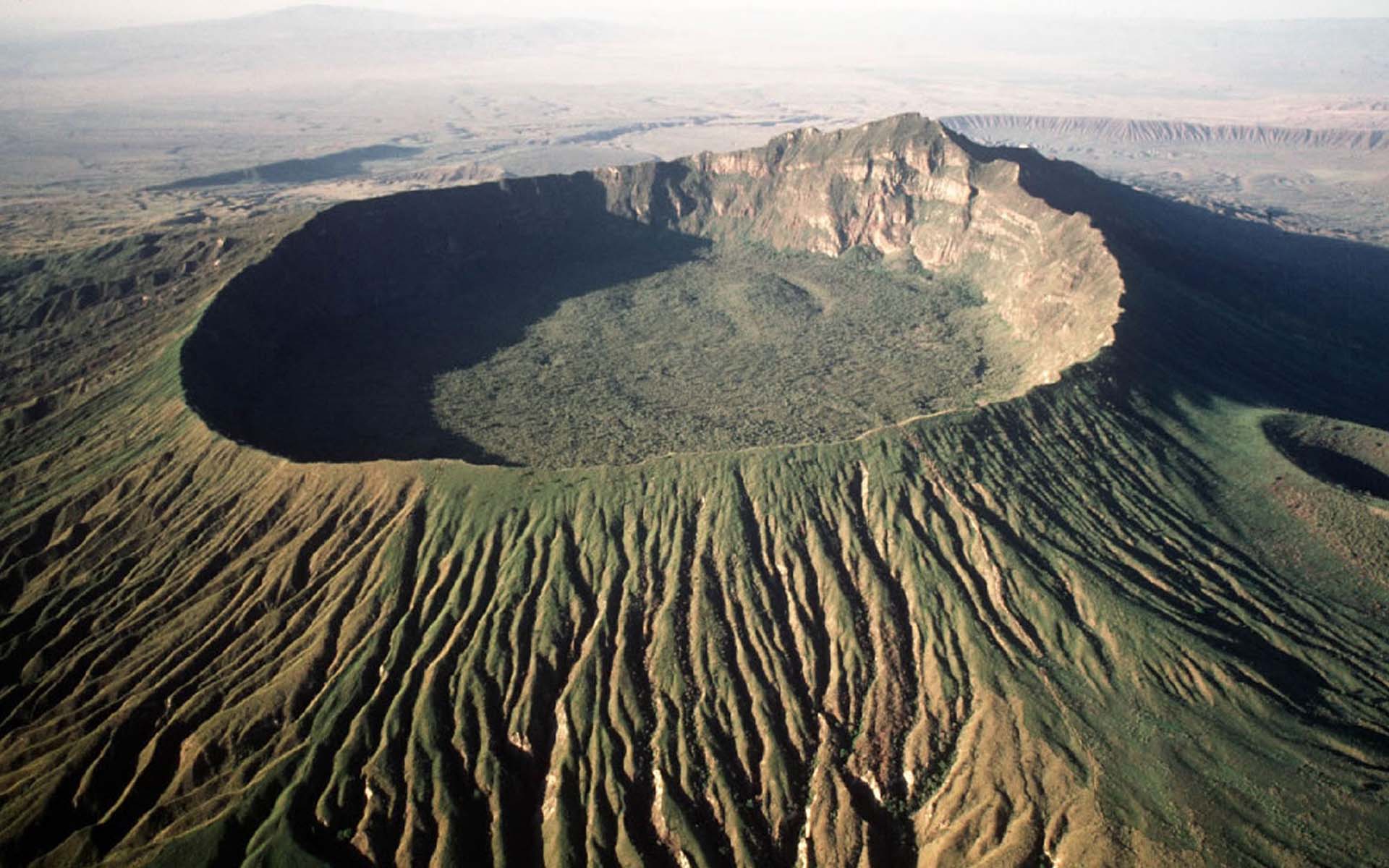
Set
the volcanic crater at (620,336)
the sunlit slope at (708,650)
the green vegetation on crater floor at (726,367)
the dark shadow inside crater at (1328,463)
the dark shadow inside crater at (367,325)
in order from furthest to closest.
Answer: the volcanic crater at (620,336) → the green vegetation on crater floor at (726,367) → the dark shadow inside crater at (367,325) → the dark shadow inside crater at (1328,463) → the sunlit slope at (708,650)

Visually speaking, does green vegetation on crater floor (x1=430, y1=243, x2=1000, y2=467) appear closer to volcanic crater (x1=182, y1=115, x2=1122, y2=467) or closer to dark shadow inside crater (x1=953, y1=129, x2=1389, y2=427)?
volcanic crater (x1=182, y1=115, x2=1122, y2=467)

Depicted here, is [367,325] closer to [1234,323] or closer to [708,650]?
[708,650]

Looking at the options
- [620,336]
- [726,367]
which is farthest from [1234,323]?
[620,336]

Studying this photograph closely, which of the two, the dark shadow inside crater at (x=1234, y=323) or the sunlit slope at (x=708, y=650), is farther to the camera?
the dark shadow inside crater at (x=1234, y=323)

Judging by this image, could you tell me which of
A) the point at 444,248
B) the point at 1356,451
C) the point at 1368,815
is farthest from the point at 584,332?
the point at 1368,815

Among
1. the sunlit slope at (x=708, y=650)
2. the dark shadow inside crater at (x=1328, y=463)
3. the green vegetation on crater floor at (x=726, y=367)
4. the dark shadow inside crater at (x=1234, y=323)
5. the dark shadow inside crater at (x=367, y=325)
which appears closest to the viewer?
the sunlit slope at (x=708, y=650)

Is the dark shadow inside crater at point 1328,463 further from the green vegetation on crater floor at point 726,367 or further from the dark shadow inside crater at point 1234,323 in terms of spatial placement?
the green vegetation on crater floor at point 726,367

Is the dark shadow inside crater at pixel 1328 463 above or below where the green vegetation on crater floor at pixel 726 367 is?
above

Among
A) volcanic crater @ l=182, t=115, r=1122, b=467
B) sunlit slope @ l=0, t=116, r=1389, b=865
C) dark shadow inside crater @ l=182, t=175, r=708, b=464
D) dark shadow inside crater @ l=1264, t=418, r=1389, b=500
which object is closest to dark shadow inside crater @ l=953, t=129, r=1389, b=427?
volcanic crater @ l=182, t=115, r=1122, b=467

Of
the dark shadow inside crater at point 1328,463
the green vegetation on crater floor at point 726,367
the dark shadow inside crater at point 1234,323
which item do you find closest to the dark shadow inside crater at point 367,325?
the green vegetation on crater floor at point 726,367
